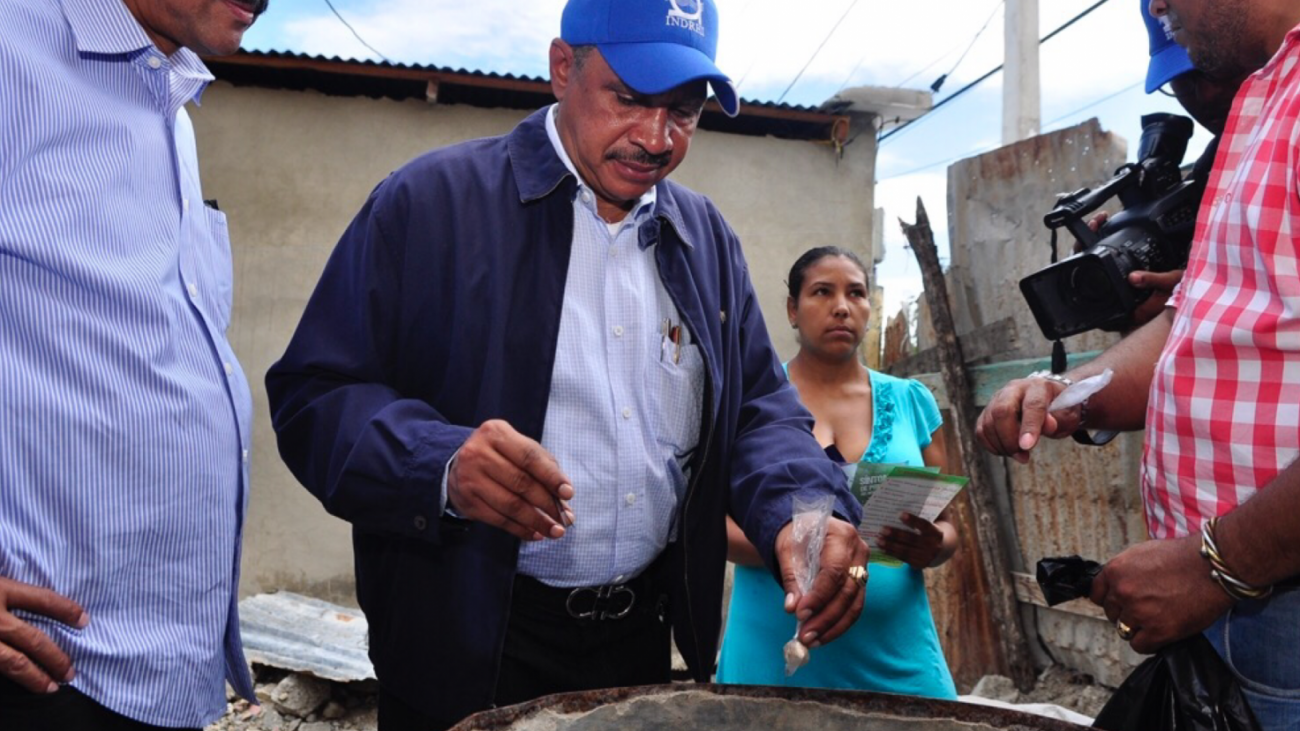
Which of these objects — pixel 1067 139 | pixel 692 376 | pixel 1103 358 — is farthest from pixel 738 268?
pixel 1067 139

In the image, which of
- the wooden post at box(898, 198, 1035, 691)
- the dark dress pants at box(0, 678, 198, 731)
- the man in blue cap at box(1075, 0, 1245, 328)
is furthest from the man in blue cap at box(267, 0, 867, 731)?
the wooden post at box(898, 198, 1035, 691)

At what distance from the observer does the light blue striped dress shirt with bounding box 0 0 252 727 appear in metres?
1.40

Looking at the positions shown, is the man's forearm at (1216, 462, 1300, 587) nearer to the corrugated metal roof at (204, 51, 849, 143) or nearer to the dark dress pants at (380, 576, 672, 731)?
the dark dress pants at (380, 576, 672, 731)

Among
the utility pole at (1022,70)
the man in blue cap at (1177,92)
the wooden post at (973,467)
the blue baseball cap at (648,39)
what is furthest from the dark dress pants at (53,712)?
the utility pole at (1022,70)

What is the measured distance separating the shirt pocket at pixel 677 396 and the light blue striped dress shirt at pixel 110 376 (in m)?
0.77

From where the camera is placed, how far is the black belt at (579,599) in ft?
6.09

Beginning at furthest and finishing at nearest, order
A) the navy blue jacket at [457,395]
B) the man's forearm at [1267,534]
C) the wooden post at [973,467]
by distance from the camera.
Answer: the wooden post at [973,467] < the navy blue jacket at [457,395] < the man's forearm at [1267,534]

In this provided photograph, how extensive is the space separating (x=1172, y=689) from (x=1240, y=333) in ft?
1.79

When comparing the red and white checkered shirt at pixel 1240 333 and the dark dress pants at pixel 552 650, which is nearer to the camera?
the red and white checkered shirt at pixel 1240 333

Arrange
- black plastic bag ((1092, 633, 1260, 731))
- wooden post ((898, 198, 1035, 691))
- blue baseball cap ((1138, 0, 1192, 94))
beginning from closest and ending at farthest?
black plastic bag ((1092, 633, 1260, 731))
blue baseball cap ((1138, 0, 1192, 94))
wooden post ((898, 198, 1035, 691))

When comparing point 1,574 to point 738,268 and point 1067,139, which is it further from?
point 1067,139

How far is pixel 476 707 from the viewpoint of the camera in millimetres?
1776

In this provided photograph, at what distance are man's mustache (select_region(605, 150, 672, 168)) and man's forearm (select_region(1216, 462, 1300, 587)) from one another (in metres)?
1.16

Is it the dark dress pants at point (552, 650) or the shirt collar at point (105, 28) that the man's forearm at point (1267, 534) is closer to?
the dark dress pants at point (552, 650)
